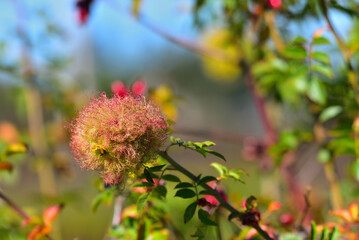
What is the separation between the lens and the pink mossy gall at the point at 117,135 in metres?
0.45

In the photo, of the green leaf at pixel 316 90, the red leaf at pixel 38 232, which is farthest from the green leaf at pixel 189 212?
the green leaf at pixel 316 90

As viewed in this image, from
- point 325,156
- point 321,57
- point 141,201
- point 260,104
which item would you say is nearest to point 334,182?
point 325,156

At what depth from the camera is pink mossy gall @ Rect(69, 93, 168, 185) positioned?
45 centimetres

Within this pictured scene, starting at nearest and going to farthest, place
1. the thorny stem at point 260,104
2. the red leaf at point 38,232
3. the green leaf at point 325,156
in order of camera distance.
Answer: the red leaf at point 38,232, the green leaf at point 325,156, the thorny stem at point 260,104

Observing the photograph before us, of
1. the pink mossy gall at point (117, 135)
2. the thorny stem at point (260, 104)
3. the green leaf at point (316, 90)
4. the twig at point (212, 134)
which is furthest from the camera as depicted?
the thorny stem at point (260, 104)

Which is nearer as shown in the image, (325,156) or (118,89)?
(118,89)

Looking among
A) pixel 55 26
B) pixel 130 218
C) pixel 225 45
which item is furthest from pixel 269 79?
Result: pixel 55 26

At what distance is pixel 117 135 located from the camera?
45 centimetres

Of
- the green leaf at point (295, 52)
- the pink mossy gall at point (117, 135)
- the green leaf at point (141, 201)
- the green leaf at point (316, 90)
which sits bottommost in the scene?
the green leaf at point (141, 201)

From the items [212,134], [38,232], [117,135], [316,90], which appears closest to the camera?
[117,135]

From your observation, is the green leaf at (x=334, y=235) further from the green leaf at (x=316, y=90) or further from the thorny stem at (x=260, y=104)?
the thorny stem at (x=260, y=104)

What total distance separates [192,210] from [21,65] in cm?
135

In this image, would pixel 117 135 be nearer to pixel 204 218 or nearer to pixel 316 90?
pixel 204 218

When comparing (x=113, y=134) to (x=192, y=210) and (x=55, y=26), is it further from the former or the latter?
(x=55, y=26)
